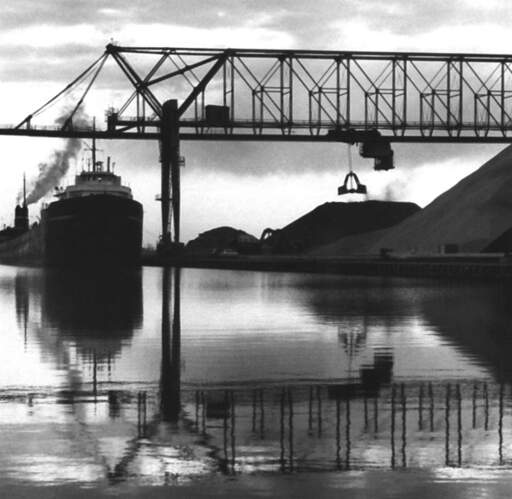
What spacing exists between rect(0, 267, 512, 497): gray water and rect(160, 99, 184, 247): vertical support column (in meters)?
73.0

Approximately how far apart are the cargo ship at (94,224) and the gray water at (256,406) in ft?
273

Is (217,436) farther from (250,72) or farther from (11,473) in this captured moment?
(250,72)

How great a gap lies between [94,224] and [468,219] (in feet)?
135

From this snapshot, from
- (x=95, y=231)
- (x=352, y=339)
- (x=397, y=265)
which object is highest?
(x=95, y=231)

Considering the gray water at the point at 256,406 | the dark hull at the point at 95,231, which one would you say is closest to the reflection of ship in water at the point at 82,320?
the gray water at the point at 256,406

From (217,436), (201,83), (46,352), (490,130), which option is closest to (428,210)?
(490,130)

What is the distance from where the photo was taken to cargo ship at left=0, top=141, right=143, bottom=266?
11538 cm

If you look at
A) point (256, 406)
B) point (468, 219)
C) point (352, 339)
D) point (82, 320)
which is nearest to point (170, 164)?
point (468, 219)

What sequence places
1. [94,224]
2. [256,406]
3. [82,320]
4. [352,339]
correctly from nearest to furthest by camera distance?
[256,406]
[352,339]
[82,320]
[94,224]

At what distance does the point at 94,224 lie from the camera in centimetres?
11475

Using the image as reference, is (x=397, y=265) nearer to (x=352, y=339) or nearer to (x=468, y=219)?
(x=468, y=219)

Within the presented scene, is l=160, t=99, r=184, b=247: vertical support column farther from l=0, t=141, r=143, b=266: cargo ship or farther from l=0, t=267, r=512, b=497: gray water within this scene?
l=0, t=267, r=512, b=497: gray water

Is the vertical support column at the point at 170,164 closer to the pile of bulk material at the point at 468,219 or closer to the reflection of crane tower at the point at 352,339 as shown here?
the pile of bulk material at the point at 468,219

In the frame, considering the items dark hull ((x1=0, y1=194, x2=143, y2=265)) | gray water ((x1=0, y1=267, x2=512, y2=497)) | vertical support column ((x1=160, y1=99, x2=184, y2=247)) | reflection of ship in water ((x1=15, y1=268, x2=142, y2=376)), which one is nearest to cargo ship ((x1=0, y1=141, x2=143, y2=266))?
dark hull ((x1=0, y1=194, x2=143, y2=265))
